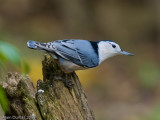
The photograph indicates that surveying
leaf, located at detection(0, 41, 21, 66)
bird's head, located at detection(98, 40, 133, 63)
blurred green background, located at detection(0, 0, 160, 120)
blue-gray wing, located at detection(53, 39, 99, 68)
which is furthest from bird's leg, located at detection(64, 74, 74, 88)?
blurred green background, located at detection(0, 0, 160, 120)

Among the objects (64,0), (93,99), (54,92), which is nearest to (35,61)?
(93,99)

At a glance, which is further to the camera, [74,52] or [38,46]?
[74,52]

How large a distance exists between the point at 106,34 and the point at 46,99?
20.7 ft

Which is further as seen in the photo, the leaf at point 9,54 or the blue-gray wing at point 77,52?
the blue-gray wing at point 77,52

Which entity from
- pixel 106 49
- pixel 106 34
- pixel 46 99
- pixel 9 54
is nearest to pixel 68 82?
Result: pixel 46 99

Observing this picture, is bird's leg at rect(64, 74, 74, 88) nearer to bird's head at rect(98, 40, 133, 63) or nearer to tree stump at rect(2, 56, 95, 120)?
tree stump at rect(2, 56, 95, 120)

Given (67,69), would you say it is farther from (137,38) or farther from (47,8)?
(47,8)

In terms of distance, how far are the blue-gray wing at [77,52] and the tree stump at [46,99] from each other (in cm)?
27

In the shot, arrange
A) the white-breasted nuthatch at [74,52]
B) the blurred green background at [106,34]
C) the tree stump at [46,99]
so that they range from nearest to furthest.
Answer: the tree stump at [46,99] → the white-breasted nuthatch at [74,52] → the blurred green background at [106,34]

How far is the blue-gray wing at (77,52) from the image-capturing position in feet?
11.0

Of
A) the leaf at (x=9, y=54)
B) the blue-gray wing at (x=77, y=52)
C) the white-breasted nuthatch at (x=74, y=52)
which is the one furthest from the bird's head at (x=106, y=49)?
the leaf at (x=9, y=54)

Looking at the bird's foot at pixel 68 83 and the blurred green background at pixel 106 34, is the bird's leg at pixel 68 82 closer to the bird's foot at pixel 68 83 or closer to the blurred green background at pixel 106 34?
the bird's foot at pixel 68 83

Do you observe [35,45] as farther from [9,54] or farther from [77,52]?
[9,54]

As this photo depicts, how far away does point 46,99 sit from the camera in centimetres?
277
